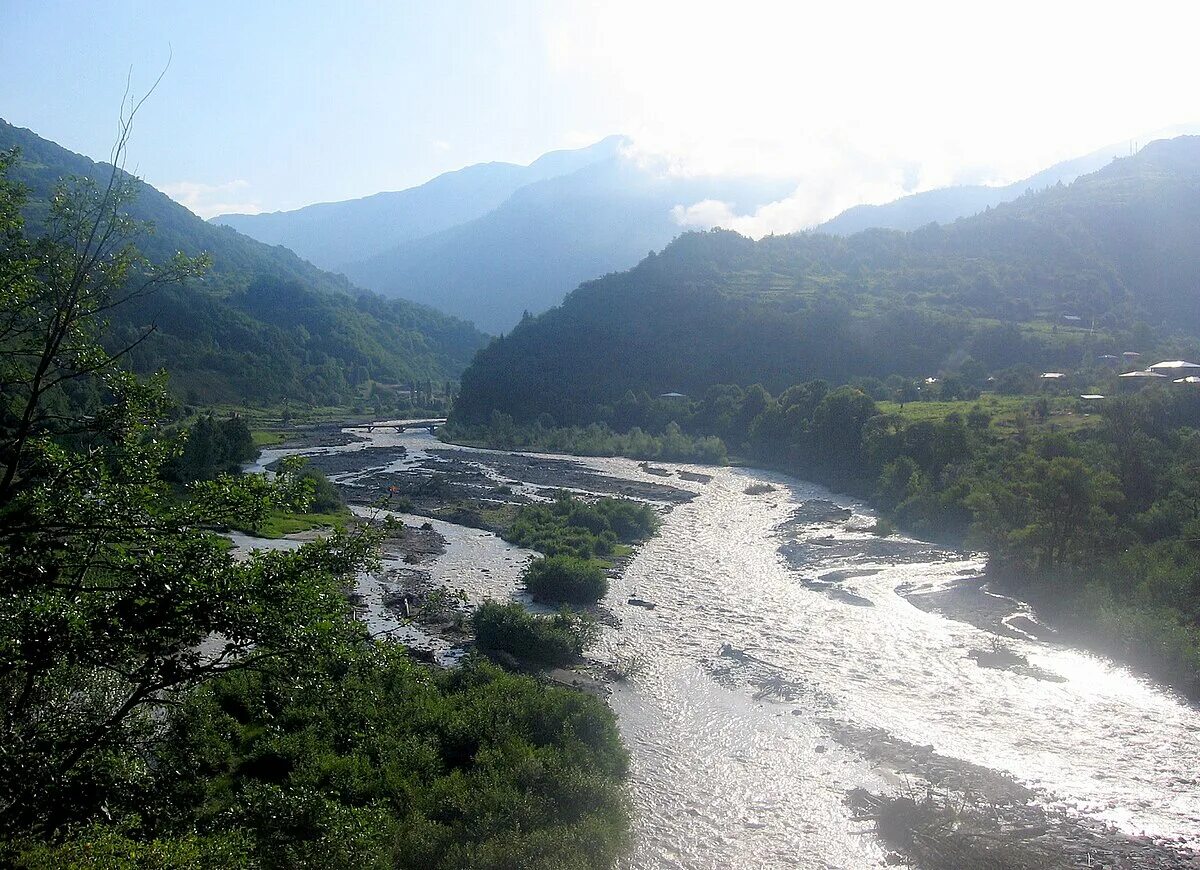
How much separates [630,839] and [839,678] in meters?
10.8

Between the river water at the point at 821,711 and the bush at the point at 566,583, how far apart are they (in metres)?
0.97

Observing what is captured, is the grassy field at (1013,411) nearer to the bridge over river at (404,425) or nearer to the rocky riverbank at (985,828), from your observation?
the rocky riverbank at (985,828)

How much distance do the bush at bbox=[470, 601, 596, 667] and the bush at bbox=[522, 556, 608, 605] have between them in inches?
205

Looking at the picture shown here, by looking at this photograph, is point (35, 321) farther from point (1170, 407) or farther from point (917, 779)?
point (1170, 407)

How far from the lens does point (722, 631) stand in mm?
28484

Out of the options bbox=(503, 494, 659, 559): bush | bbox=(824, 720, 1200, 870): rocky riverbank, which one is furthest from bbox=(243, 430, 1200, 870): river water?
bbox=(503, 494, 659, 559): bush

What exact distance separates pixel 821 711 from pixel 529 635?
9164 mm

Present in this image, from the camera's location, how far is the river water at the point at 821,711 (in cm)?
1628

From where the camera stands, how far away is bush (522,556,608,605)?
3225 cm

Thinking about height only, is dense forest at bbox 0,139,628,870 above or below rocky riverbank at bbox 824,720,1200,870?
above

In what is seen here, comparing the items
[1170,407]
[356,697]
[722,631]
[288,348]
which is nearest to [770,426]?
[1170,407]

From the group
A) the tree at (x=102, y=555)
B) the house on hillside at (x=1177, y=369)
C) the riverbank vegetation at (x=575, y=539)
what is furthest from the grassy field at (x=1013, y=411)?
the tree at (x=102, y=555)

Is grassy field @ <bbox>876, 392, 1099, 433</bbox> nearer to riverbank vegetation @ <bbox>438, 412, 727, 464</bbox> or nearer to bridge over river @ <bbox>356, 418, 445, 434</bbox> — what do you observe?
riverbank vegetation @ <bbox>438, 412, 727, 464</bbox>

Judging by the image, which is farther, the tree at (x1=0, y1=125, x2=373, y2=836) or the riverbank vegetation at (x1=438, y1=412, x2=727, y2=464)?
the riverbank vegetation at (x1=438, y1=412, x2=727, y2=464)
